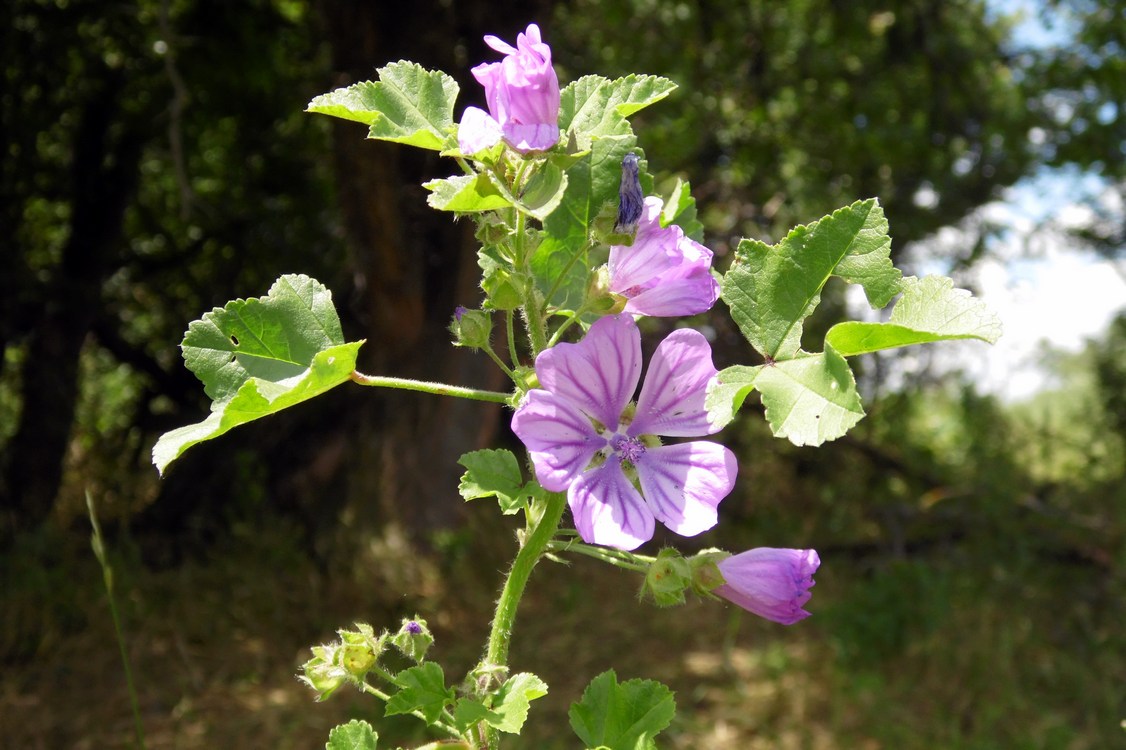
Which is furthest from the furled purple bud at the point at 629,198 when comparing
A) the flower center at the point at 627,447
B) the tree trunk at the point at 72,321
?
the tree trunk at the point at 72,321

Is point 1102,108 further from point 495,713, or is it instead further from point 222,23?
point 495,713

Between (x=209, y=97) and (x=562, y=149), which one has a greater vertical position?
(x=562, y=149)

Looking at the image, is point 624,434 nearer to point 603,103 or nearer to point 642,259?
point 642,259

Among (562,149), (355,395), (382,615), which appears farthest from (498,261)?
(355,395)

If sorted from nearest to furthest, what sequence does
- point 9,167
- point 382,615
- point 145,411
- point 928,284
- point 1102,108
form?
1. point 928,284
2. point 382,615
3. point 9,167
4. point 1102,108
5. point 145,411

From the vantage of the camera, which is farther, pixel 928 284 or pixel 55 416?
pixel 55 416

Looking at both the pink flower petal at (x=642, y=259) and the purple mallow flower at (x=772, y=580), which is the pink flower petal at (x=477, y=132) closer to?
the pink flower petal at (x=642, y=259)

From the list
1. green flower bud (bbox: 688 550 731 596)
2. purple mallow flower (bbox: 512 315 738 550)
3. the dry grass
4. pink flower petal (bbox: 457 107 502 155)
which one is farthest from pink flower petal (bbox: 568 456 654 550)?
the dry grass

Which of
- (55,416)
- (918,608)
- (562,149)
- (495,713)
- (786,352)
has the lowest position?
(918,608)
